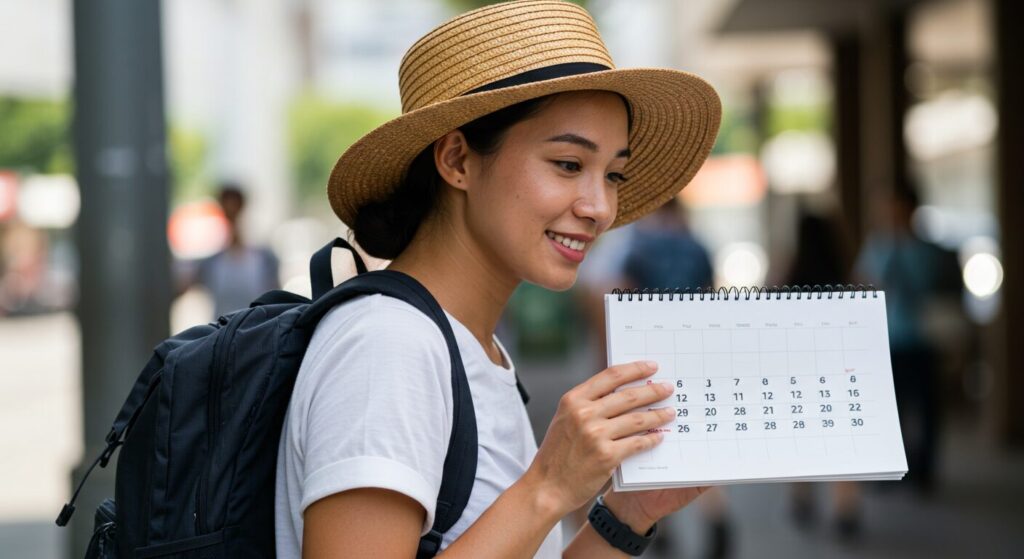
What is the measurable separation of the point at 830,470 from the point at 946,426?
10.4 m

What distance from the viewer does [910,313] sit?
799 cm

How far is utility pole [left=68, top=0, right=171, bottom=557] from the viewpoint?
14.7 ft

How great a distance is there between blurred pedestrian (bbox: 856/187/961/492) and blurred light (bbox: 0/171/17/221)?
1276 inches

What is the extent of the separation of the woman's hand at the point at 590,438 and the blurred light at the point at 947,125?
38.2ft

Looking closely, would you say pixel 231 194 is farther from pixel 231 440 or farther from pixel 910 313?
pixel 231 440

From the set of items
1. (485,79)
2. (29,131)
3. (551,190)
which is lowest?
(551,190)

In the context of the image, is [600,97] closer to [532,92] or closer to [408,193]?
[532,92]

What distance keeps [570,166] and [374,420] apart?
21.4 inches

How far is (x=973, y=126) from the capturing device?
534 inches

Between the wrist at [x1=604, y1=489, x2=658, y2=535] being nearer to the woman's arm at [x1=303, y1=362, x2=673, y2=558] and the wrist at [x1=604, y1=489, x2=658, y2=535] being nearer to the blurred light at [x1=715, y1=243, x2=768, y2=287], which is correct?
the woman's arm at [x1=303, y1=362, x2=673, y2=558]

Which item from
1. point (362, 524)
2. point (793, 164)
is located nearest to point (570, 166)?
point (362, 524)

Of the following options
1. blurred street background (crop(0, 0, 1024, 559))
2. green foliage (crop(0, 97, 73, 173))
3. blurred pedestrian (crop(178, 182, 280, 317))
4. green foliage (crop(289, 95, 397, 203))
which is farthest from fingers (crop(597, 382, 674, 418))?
green foliage (crop(289, 95, 397, 203))

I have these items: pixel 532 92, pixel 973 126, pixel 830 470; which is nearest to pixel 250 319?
pixel 532 92

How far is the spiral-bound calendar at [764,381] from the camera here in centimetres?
175
